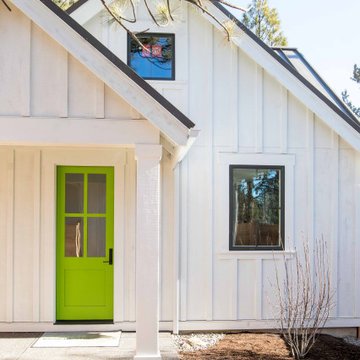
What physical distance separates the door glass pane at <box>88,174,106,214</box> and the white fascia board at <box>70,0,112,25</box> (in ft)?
7.89

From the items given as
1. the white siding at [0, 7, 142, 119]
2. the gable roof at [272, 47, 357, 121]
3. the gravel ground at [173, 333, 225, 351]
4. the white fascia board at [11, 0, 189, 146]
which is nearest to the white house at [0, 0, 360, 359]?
the gravel ground at [173, 333, 225, 351]

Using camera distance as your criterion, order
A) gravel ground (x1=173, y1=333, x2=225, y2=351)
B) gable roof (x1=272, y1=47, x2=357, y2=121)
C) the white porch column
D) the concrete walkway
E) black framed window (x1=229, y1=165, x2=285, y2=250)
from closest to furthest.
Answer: the white porch column
the concrete walkway
gravel ground (x1=173, y1=333, x2=225, y2=351)
black framed window (x1=229, y1=165, x2=285, y2=250)
gable roof (x1=272, y1=47, x2=357, y2=121)

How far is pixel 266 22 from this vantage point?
17.9 metres

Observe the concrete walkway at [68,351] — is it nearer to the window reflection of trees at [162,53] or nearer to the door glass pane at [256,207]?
the door glass pane at [256,207]

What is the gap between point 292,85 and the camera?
7.23 meters

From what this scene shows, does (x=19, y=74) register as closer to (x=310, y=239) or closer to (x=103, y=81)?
(x=103, y=81)

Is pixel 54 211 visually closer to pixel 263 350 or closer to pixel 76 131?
pixel 76 131

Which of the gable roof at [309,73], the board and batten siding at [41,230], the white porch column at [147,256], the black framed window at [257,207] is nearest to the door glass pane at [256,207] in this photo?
the black framed window at [257,207]

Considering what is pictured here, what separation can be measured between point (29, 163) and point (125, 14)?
9.14 feet

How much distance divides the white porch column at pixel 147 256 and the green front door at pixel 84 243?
1.96m

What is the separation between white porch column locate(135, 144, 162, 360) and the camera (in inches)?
210

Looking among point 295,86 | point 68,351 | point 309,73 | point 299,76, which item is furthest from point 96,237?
point 309,73

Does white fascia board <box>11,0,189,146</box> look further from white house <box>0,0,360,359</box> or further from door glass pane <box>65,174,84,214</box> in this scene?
door glass pane <box>65,174,84,214</box>

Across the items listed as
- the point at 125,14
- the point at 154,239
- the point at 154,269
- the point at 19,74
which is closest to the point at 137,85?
the point at 19,74
